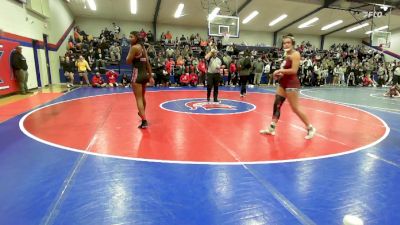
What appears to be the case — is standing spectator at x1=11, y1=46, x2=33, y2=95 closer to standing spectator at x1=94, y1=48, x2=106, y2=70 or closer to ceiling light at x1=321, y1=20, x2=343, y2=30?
standing spectator at x1=94, y1=48, x2=106, y2=70

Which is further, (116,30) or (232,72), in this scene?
(116,30)

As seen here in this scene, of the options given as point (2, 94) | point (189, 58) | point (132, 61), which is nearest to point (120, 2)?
point (189, 58)

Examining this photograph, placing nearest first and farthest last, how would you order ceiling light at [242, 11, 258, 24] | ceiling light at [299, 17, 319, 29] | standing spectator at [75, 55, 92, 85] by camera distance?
standing spectator at [75, 55, 92, 85]
ceiling light at [242, 11, 258, 24]
ceiling light at [299, 17, 319, 29]

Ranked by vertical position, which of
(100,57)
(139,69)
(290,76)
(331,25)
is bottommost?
(290,76)

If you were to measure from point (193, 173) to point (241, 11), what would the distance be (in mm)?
21466

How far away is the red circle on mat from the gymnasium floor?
2 centimetres

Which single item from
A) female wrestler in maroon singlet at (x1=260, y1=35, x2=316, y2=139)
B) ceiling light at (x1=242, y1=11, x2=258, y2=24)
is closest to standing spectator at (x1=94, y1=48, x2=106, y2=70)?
ceiling light at (x1=242, y1=11, x2=258, y2=24)

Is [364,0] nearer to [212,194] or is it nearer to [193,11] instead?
[193,11]

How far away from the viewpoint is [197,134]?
4992mm

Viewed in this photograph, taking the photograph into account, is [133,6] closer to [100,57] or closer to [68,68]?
[100,57]

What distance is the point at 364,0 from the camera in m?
21.0

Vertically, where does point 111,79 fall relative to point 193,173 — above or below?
above

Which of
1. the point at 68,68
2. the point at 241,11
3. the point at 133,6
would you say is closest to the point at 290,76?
the point at 68,68

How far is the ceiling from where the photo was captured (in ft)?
68.7
